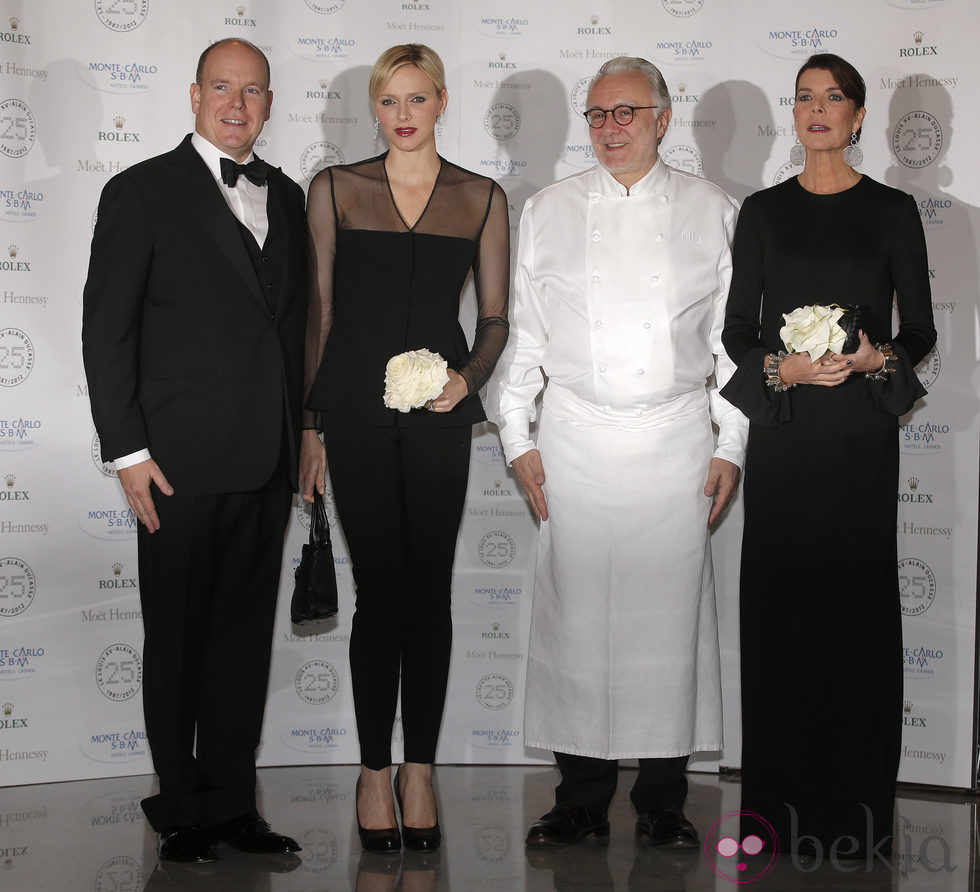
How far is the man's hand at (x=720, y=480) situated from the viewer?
3617 millimetres

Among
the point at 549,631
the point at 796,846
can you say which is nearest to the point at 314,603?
the point at 549,631

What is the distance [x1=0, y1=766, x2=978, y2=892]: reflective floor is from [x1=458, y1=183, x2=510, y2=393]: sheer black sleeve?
155 cm

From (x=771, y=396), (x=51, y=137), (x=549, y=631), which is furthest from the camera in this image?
(x=51, y=137)

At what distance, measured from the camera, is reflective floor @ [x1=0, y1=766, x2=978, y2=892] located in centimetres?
336

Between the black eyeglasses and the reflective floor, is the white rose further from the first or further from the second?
the reflective floor

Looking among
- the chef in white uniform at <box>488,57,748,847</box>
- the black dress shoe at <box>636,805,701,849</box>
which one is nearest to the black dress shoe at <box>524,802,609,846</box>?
the chef in white uniform at <box>488,57,748,847</box>

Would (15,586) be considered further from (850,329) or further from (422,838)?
(850,329)

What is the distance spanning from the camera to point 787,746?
3580 mm

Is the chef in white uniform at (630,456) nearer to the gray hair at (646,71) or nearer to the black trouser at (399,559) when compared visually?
the gray hair at (646,71)

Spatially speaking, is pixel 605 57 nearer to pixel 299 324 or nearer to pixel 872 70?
pixel 872 70

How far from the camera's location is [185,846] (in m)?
3.45

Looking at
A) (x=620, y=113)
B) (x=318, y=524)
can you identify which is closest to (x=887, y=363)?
(x=620, y=113)

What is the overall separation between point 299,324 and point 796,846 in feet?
7.43

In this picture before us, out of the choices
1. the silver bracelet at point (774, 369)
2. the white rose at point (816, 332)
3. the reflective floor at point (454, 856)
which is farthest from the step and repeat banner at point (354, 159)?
the white rose at point (816, 332)
